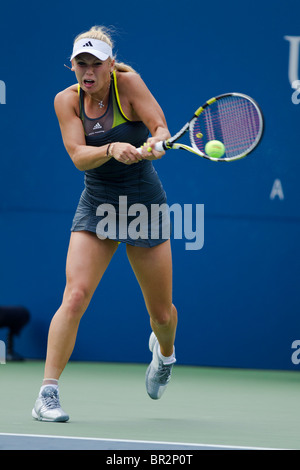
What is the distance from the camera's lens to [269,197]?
6820mm

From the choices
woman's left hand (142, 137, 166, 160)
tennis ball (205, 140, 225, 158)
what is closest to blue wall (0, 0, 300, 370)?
tennis ball (205, 140, 225, 158)

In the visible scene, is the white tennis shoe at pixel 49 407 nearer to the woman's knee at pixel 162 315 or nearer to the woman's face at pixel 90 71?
the woman's knee at pixel 162 315

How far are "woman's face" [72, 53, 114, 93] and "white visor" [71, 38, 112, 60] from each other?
32mm

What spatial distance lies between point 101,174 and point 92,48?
602 mm

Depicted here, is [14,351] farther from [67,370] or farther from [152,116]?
[152,116]

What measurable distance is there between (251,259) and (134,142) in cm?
279

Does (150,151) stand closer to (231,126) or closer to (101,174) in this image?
(101,174)

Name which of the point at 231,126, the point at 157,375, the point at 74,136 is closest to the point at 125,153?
the point at 74,136

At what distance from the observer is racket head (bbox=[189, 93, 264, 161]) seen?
4.39m

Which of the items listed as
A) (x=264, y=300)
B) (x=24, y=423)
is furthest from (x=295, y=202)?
(x=24, y=423)

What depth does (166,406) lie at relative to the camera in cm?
492

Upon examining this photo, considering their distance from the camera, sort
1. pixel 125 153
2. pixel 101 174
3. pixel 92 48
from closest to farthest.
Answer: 1. pixel 125 153
2. pixel 92 48
3. pixel 101 174

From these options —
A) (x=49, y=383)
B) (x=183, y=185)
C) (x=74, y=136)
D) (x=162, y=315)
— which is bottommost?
(x=49, y=383)
